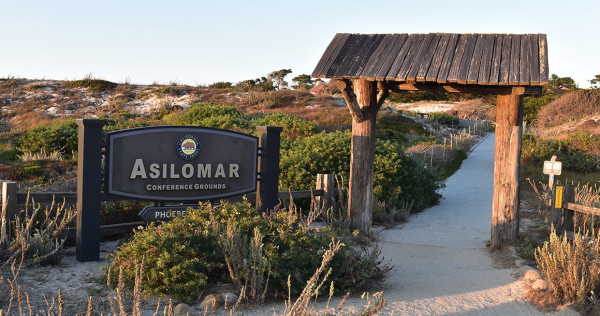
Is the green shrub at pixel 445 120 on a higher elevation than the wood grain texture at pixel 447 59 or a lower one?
higher

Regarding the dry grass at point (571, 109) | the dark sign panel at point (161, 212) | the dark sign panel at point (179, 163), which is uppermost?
the dry grass at point (571, 109)

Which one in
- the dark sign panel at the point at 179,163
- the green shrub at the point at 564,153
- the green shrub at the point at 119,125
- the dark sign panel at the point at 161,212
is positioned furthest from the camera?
the green shrub at the point at 564,153

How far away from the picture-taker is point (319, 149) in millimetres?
12312

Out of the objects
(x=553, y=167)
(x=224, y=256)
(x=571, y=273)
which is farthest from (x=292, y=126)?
(x=571, y=273)

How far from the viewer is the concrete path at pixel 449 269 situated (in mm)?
5859

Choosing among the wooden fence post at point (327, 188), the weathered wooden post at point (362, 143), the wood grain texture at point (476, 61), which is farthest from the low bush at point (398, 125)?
the wood grain texture at point (476, 61)

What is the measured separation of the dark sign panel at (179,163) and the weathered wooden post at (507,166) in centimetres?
362

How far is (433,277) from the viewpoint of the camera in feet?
23.7

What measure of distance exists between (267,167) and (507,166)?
3534 mm

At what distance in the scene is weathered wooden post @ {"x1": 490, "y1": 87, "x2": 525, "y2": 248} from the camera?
8.47 m

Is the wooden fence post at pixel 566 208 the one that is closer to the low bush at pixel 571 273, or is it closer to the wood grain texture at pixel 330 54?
the low bush at pixel 571 273

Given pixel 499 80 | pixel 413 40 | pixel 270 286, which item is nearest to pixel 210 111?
pixel 413 40

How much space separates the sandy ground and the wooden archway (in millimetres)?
811

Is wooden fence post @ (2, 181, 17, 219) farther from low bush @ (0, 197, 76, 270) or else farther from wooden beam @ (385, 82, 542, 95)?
wooden beam @ (385, 82, 542, 95)
